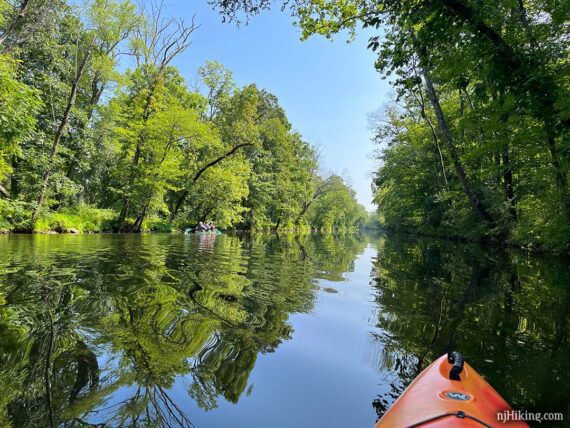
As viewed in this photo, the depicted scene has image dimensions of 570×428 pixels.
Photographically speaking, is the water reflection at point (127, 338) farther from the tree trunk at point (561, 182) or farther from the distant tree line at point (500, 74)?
the tree trunk at point (561, 182)

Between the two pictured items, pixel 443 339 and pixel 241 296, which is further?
pixel 241 296

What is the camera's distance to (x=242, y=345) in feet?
11.7

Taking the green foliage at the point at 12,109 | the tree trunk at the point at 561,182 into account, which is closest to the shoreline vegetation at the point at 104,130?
the green foliage at the point at 12,109

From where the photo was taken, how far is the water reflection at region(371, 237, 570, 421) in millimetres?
2923

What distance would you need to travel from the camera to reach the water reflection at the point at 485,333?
292 centimetres

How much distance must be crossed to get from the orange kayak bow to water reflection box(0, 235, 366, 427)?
50.2 inches

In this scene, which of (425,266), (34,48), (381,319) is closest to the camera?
(381,319)

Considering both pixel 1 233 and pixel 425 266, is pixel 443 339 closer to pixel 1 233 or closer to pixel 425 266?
pixel 425 266

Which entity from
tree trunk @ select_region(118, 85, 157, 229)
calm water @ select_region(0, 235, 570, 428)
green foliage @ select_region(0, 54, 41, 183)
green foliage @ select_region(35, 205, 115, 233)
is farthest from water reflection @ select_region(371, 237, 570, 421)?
tree trunk @ select_region(118, 85, 157, 229)

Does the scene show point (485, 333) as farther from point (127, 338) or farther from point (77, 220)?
point (77, 220)

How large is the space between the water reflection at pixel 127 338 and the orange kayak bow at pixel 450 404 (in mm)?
1274

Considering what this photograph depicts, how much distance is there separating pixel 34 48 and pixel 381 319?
68.9 feet

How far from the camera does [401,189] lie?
33562 millimetres

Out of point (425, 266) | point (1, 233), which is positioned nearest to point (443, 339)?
point (425, 266)
